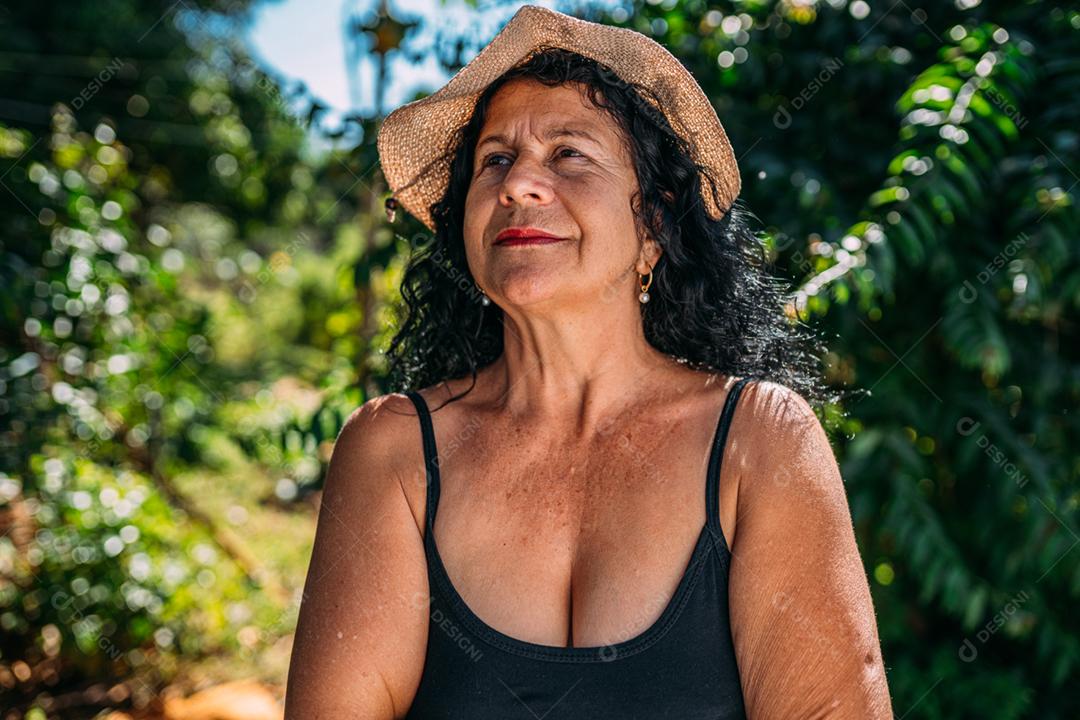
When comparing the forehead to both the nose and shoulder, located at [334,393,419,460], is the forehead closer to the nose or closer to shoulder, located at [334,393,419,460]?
the nose

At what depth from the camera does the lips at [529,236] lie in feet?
5.84

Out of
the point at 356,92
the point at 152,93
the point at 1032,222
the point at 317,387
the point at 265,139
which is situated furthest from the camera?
the point at 152,93

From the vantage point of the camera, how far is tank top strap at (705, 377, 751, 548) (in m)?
1.68

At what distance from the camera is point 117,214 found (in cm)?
394

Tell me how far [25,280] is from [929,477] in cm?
315

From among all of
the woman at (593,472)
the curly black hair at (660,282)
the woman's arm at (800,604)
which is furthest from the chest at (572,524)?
the curly black hair at (660,282)

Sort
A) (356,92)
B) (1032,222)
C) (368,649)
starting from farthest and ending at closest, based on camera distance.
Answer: (356,92), (1032,222), (368,649)

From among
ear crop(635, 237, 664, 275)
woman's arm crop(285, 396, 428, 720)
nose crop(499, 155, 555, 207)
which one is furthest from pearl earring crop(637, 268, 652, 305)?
woman's arm crop(285, 396, 428, 720)

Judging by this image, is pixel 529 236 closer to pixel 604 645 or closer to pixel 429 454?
pixel 429 454

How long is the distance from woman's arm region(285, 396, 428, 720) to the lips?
50 cm

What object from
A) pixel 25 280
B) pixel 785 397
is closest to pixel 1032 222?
pixel 785 397

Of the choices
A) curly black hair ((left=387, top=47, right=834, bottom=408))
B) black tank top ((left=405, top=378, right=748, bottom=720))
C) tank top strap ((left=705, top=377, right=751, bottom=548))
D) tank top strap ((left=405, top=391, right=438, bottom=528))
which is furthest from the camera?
curly black hair ((left=387, top=47, right=834, bottom=408))

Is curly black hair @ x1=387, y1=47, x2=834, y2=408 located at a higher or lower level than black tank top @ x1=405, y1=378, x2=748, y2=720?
higher

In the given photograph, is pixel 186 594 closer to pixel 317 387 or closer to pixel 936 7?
pixel 317 387
